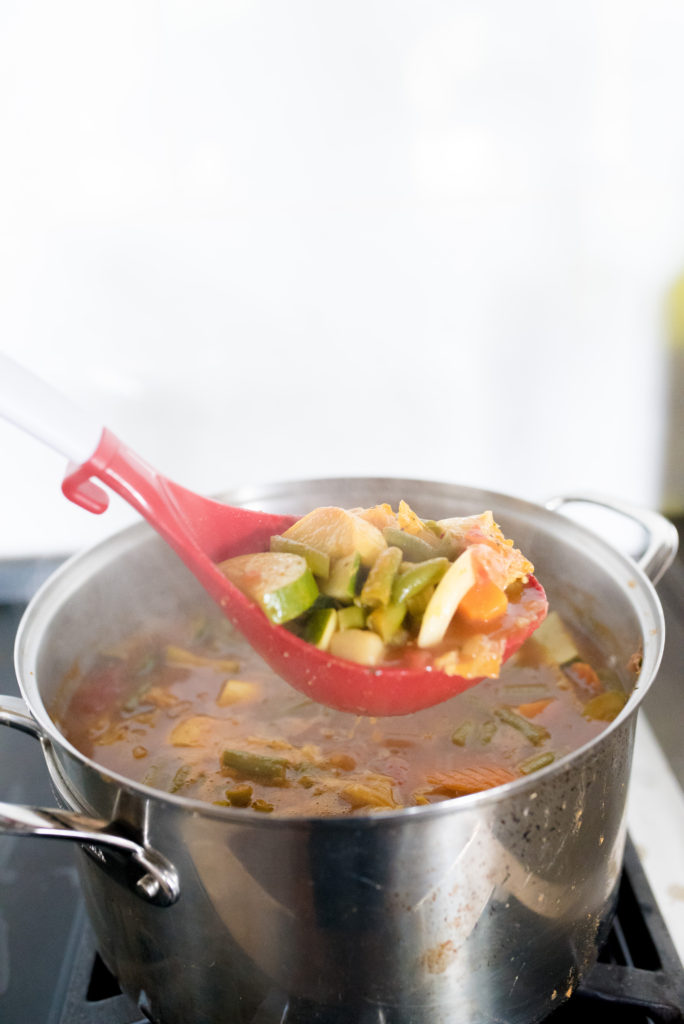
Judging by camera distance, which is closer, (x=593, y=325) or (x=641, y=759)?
(x=641, y=759)

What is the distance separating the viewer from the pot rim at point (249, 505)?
27.6 inches

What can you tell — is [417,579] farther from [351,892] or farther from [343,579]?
[351,892]

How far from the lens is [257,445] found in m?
1.82

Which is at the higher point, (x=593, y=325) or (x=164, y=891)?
(x=593, y=325)

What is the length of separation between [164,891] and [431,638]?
0.38 meters

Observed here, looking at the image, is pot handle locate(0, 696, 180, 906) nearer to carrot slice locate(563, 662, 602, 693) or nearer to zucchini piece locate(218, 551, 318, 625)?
zucchini piece locate(218, 551, 318, 625)

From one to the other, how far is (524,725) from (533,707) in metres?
0.06

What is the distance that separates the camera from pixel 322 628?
3.14ft

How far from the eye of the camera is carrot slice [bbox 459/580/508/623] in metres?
0.94

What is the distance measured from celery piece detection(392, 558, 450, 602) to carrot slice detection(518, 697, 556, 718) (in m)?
0.39

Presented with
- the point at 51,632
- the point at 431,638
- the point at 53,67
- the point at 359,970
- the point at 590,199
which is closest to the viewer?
the point at 359,970

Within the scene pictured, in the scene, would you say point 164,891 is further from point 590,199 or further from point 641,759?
point 590,199

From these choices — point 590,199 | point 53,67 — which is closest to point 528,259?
point 590,199

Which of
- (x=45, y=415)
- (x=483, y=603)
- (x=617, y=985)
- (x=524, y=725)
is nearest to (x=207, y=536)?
(x=45, y=415)
